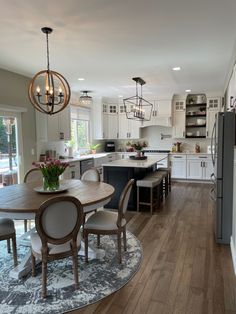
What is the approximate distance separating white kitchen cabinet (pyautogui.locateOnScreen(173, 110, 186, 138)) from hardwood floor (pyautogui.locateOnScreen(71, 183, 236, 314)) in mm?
3743

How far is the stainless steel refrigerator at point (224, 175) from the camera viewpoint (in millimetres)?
3320

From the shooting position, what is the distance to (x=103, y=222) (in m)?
2.90

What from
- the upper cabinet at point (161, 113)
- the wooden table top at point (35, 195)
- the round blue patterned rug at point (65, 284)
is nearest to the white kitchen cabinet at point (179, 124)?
the upper cabinet at point (161, 113)

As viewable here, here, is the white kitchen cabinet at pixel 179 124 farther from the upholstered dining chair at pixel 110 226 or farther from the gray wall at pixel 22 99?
A: the upholstered dining chair at pixel 110 226

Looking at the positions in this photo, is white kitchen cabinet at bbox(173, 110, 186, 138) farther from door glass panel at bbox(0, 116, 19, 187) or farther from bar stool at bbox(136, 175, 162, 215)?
A: door glass panel at bbox(0, 116, 19, 187)

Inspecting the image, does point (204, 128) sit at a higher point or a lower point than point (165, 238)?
higher

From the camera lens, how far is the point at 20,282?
8.23ft

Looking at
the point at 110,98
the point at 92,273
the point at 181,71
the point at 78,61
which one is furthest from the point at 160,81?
the point at 92,273

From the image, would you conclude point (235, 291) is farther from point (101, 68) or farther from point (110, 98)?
point (110, 98)

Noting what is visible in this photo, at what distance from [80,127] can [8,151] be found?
310 centimetres

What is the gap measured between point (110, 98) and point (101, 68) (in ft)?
11.8

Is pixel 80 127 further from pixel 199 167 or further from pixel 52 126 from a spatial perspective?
pixel 199 167

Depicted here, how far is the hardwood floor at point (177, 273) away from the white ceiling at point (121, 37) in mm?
2652

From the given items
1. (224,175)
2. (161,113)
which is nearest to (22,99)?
(224,175)
